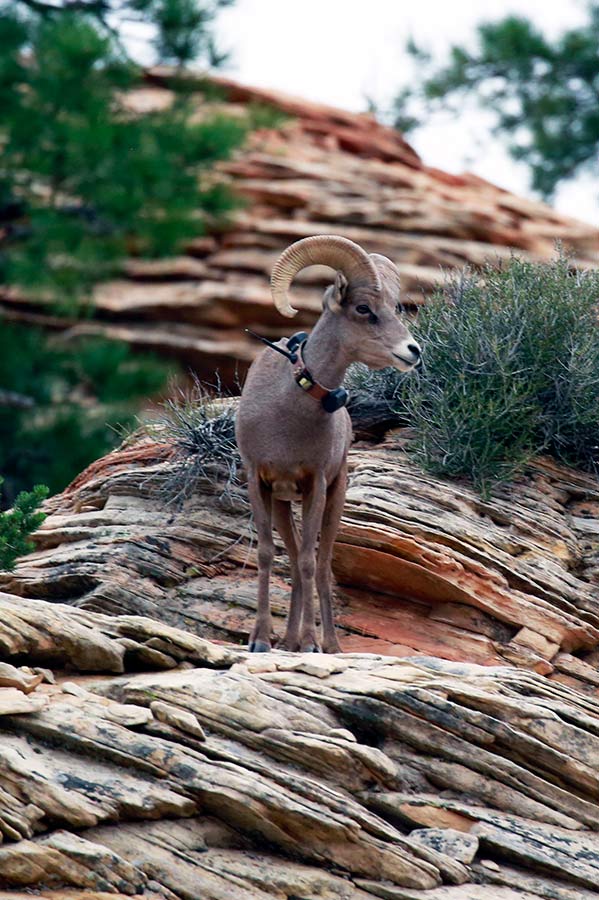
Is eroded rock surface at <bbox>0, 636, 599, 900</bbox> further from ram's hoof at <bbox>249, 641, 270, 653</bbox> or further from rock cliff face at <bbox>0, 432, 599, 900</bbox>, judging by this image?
ram's hoof at <bbox>249, 641, 270, 653</bbox>

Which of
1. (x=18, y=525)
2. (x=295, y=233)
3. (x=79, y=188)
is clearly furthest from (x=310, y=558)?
(x=295, y=233)

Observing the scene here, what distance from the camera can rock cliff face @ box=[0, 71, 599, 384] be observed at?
19328 mm

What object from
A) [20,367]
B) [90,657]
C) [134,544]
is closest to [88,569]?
[134,544]

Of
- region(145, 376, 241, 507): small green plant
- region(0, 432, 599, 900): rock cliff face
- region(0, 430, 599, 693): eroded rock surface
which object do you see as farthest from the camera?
region(145, 376, 241, 507): small green plant

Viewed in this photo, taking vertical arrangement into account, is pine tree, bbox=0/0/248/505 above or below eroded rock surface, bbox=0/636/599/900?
above

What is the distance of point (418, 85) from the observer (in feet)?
66.4

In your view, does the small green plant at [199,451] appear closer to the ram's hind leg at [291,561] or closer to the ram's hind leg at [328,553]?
the ram's hind leg at [291,561]

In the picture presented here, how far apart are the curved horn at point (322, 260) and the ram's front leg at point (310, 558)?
998 millimetres

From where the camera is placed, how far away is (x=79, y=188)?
1172cm

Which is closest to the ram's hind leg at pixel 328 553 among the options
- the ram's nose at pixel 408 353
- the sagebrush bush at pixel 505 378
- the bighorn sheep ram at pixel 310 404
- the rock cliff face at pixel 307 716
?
the bighorn sheep ram at pixel 310 404

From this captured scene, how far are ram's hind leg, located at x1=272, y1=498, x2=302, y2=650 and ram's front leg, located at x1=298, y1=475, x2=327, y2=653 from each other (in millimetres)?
89

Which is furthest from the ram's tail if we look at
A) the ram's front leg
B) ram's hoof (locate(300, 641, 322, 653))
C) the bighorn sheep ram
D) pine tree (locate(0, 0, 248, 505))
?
pine tree (locate(0, 0, 248, 505))

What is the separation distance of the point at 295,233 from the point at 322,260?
12.5 m

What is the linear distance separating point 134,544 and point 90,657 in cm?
213
